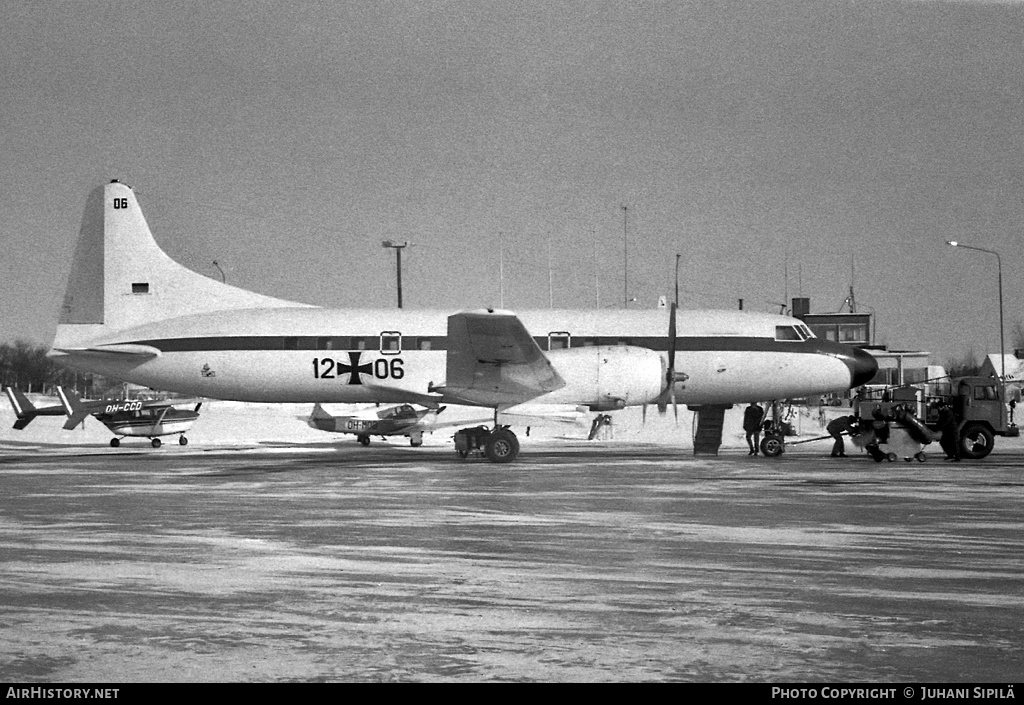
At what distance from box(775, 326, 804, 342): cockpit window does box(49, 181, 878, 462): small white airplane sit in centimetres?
6

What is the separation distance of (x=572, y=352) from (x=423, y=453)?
7350 mm

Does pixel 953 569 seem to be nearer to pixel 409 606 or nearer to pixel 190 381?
pixel 409 606

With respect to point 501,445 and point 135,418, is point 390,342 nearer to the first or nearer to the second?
point 501,445

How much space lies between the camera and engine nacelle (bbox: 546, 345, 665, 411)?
28.0 metres

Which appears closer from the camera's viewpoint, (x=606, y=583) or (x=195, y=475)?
(x=606, y=583)

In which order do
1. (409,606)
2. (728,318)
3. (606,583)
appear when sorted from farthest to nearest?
1. (728,318)
2. (606,583)
3. (409,606)

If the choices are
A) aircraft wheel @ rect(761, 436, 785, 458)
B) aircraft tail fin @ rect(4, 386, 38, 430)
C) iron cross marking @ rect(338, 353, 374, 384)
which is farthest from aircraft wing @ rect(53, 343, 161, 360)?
aircraft wheel @ rect(761, 436, 785, 458)

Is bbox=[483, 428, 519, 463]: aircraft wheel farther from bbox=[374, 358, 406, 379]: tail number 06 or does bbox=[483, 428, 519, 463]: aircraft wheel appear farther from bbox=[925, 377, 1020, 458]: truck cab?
bbox=[925, 377, 1020, 458]: truck cab

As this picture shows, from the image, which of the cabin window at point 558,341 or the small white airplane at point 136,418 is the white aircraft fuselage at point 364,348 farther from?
the small white airplane at point 136,418

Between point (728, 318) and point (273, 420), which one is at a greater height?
point (728, 318)

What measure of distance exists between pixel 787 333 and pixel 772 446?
3665mm

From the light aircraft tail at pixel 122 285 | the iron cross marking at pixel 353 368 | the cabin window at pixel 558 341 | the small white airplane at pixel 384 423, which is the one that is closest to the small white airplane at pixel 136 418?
the small white airplane at pixel 384 423

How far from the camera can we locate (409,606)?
906 cm
